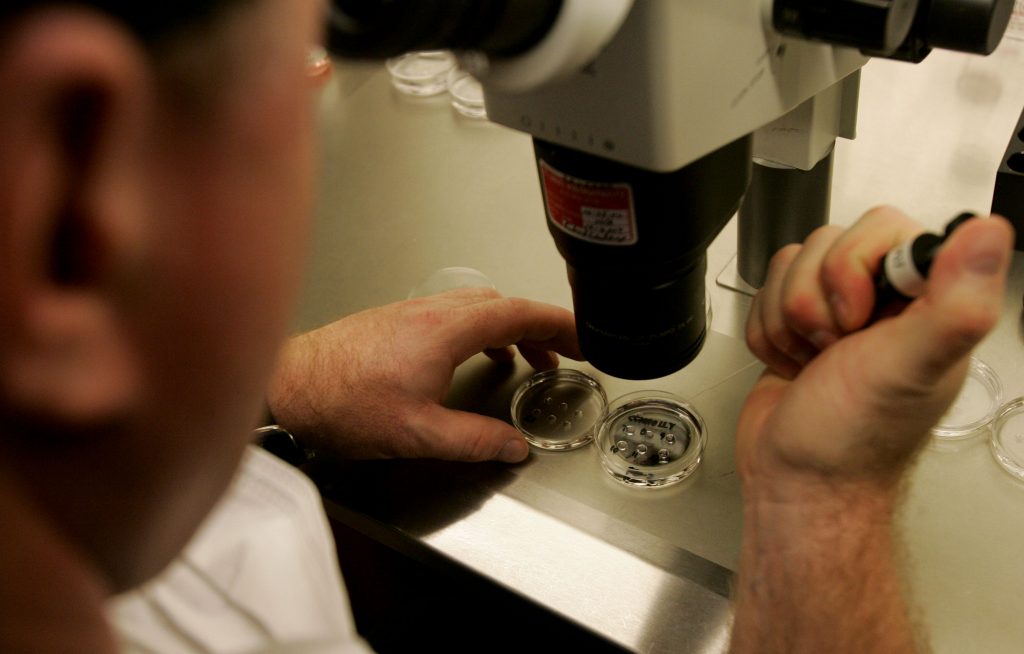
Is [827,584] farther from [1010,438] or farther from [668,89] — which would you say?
[668,89]

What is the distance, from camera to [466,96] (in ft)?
4.37

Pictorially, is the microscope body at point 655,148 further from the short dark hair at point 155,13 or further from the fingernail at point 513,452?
the short dark hair at point 155,13

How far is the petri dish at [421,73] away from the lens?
54.5 inches

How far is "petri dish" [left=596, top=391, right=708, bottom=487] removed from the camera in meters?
0.83

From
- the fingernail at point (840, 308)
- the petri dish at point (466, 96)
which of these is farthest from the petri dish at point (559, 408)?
the petri dish at point (466, 96)

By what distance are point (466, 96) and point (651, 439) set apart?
2.16 feet

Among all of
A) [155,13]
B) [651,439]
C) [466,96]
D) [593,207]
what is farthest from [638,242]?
[466,96]

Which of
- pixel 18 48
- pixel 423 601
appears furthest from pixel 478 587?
pixel 18 48

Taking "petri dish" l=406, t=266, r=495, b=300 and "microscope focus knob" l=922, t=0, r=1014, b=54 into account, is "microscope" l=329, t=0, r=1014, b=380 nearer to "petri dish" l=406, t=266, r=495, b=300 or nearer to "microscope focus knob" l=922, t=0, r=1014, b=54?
"microscope focus knob" l=922, t=0, r=1014, b=54

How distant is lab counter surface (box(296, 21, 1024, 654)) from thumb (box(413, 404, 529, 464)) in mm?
23

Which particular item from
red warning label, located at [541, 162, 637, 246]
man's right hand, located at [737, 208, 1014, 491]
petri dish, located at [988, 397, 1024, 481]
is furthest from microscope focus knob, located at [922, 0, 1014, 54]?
petri dish, located at [988, 397, 1024, 481]

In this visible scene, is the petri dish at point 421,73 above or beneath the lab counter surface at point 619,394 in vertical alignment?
above

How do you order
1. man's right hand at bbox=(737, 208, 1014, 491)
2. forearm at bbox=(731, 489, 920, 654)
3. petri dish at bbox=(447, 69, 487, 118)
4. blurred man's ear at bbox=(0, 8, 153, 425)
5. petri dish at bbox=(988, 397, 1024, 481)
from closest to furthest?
1. blurred man's ear at bbox=(0, 8, 153, 425)
2. man's right hand at bbox=(737, 208, 1014, 491)
3. forearm at bbox=(731, 489, 920, 654)
4. petri dish at bbox=(988, 397, 1024, 481)
5. petri dish at bbox=(447, 69, 487, 118)

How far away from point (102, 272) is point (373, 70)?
48.2 inches
